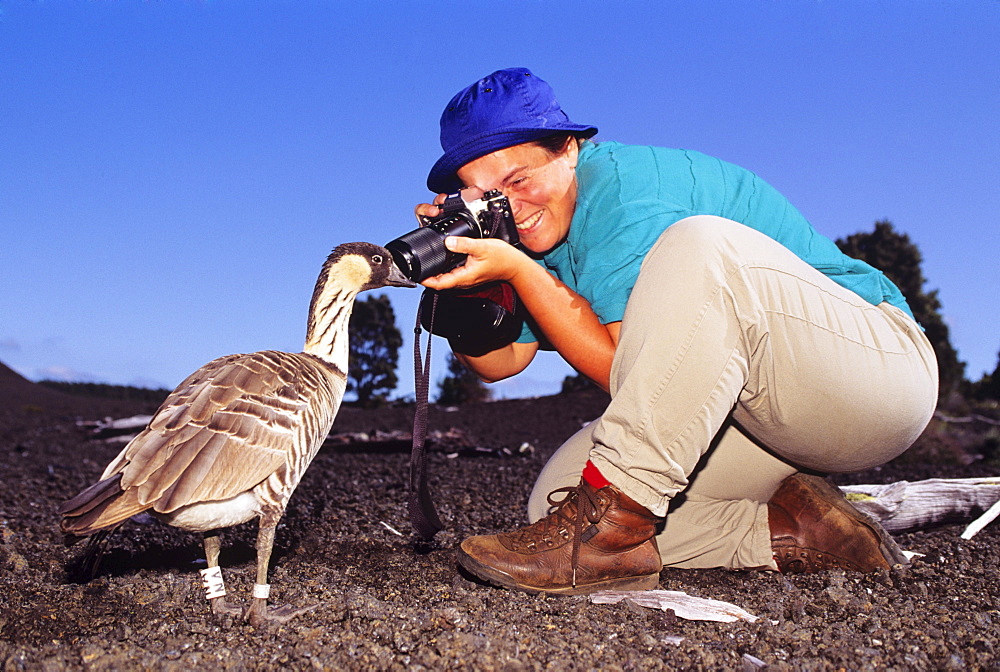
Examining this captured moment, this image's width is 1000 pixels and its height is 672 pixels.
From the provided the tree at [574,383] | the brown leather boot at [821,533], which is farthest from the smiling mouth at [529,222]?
the tree at [574,383]

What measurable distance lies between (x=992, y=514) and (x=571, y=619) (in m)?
3.49

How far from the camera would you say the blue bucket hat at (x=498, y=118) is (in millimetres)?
3539

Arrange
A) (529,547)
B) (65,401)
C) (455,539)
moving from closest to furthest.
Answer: (529,547)
(455,539)
(65,401)

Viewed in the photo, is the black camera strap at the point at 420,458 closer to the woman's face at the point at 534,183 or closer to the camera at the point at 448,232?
the camera at the point at 448,232

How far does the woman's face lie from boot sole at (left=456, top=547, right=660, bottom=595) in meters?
1.61

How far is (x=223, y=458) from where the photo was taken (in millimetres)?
2723

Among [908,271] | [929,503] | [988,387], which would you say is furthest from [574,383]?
[929,503]

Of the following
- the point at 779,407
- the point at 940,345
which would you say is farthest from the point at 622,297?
the point at 940,345

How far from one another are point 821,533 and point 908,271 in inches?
689

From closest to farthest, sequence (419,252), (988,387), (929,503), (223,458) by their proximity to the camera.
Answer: (223,458) → (419,252) → (929,503) → (988,387)

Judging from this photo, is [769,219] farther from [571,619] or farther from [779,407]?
[571,619]

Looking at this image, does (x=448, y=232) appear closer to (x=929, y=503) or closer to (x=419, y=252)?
(x=419, y=252)

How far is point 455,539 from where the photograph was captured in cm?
A: 421

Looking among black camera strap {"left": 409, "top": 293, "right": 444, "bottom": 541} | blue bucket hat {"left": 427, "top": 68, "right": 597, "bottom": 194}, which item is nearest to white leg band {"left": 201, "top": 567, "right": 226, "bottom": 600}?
black camera strap {"left": 409, "top": 293, "right": 444, "bottom": 541}
